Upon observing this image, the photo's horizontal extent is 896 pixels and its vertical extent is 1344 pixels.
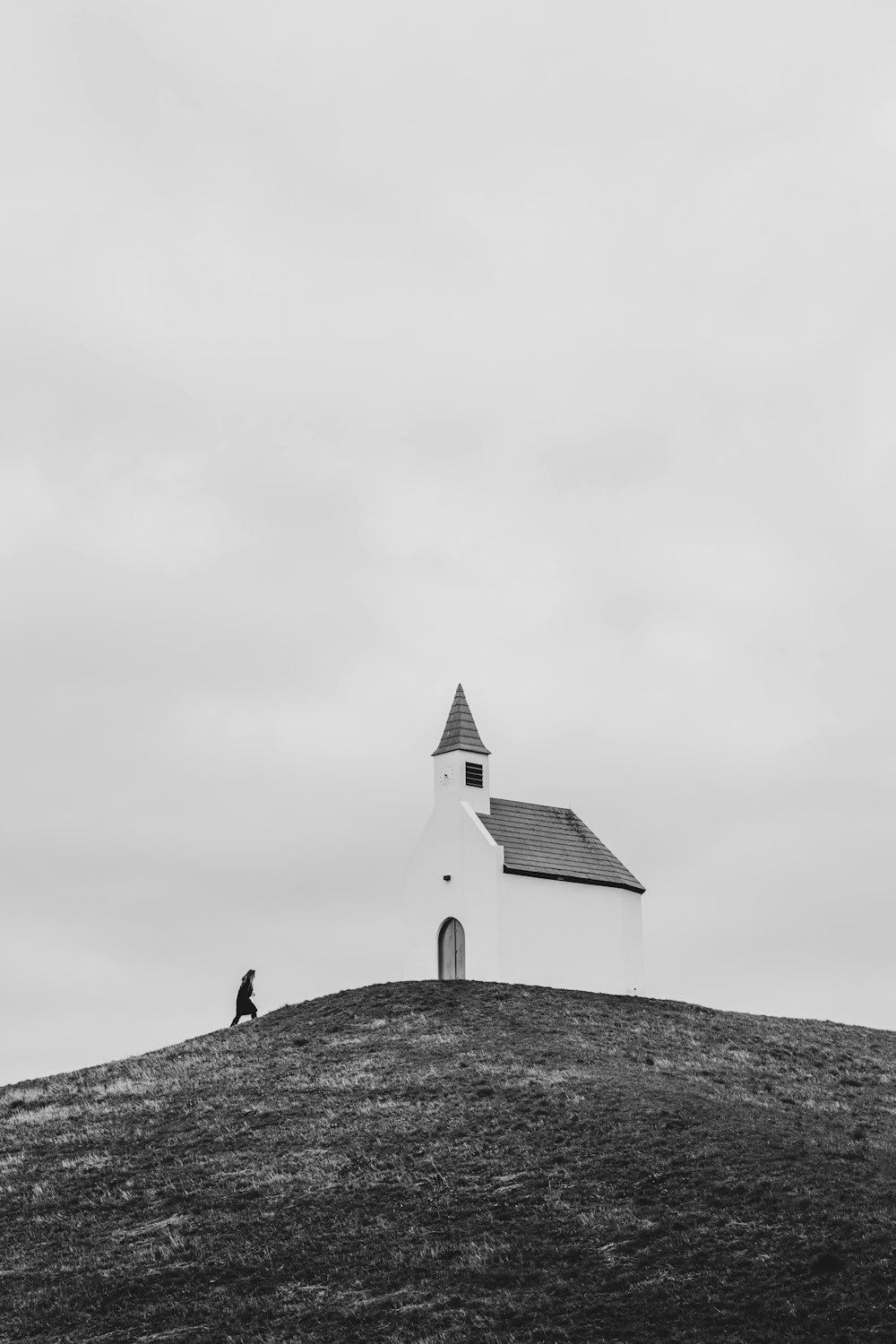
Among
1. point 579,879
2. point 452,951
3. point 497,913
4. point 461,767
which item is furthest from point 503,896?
point 461,767

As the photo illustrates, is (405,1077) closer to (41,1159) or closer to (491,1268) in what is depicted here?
(41,1159)

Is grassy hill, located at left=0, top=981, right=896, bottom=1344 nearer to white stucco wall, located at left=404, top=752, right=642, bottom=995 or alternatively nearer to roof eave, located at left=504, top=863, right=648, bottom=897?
white stucco wall, located at left=404, top=752, right=642, bottom=995

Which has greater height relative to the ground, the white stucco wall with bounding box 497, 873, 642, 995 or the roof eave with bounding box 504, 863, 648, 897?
the roof eave with bounding box 504, 863, 648, 897

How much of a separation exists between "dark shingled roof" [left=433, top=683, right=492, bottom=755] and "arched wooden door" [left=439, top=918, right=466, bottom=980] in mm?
Answer: 6072

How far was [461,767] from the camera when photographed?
49.4 metres

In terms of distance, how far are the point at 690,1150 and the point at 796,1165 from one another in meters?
2.25

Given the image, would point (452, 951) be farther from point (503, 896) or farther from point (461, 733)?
point (461, 733)

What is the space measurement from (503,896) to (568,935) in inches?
124

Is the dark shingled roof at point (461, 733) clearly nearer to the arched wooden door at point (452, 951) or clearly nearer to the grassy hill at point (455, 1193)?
the arched wooden door at point (452, 951)

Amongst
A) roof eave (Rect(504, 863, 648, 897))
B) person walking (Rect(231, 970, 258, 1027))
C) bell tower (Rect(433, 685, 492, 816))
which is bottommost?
person walking (Rect(231, 970, 258, 1027))

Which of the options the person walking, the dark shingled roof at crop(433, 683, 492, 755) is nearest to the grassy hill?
the person walking

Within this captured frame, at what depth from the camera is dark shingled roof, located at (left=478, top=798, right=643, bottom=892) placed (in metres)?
48.2

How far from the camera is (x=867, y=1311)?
690 inches

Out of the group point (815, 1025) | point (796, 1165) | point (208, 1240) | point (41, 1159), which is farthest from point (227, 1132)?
point (815, 1025)
